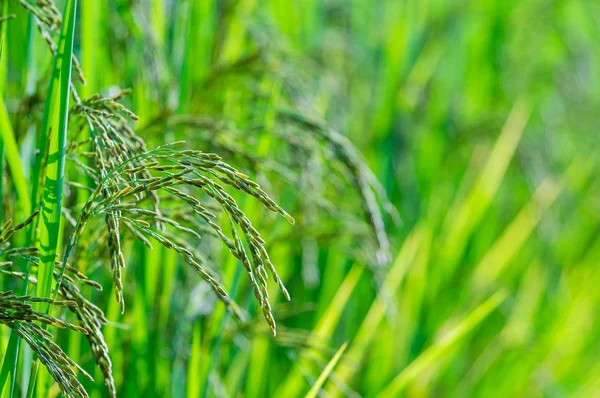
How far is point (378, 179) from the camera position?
2.06 meters

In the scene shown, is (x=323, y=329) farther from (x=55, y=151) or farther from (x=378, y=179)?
(x=55, y=151)

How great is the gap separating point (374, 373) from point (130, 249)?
85cm

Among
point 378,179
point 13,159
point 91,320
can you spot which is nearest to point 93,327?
point 91,320

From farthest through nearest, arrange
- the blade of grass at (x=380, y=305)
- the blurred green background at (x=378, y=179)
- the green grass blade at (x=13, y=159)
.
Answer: the blade of grass at (x=380, y=305), the blurred green background at (x=378, y=179), the green grass blade at (x=13, y=159)

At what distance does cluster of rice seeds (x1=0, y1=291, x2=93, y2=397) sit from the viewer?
694mm

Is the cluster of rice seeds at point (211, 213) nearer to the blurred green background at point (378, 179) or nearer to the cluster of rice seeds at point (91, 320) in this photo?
the cluster of rice seeds at point (91, 320)

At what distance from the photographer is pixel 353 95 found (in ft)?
7.73

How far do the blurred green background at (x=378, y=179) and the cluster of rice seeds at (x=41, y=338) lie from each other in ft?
1.04

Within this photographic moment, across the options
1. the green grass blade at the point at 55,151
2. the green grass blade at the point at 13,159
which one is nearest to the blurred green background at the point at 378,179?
the green grass blade at the point at 13,159

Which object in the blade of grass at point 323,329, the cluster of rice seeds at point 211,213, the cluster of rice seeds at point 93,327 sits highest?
the cluster of rice seeds at point 211,213

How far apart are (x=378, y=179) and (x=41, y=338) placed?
55.7 inches

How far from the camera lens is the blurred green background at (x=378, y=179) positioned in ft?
4.18

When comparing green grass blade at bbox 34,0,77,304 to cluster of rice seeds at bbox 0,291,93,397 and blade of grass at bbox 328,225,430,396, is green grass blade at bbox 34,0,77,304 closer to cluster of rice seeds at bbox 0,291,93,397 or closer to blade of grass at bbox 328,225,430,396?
cluster of rice seeds at bbox 0,291,93,397

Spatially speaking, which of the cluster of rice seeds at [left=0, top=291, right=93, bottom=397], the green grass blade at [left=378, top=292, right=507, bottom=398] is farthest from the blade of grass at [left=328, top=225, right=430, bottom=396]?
the cluster of rice seeds at [left=0, top=291, right=93, bottom=397]
